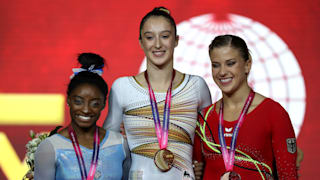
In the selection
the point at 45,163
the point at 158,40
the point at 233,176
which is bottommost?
the point at 233,176

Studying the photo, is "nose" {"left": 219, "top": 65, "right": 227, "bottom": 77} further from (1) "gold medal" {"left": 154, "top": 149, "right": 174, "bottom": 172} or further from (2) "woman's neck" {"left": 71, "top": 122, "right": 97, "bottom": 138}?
(2) "woman's neck" {"left": 71, "top": 122, "right": 97, "bottom": 138}

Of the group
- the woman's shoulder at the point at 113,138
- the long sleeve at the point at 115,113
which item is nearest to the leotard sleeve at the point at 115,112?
the long sleeve at the point at 115,113

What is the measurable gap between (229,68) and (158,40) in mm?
394

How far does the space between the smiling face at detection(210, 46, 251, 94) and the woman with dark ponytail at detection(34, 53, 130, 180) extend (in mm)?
552

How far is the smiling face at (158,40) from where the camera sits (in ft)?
7.80

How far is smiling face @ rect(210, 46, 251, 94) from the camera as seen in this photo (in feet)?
7.30

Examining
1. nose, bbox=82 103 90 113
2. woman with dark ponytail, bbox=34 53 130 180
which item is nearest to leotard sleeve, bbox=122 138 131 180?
woman with dark ponytail, bbox=34 53 130 180

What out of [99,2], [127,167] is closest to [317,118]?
[99,2]

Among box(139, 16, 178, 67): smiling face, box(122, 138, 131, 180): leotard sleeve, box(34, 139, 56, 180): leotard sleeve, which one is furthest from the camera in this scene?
box(139, 16, 178, 67): smiling face

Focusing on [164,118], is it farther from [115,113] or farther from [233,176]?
[233,176]

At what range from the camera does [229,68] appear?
223 centimetres

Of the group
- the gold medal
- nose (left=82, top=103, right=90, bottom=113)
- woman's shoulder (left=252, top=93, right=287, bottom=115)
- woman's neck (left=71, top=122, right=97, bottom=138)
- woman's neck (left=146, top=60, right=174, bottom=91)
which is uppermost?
woman's neck (left=146, top=60, right=174, bottom=91)

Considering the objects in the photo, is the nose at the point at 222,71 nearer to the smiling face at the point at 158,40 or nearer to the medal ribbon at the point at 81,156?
the smiling face at the point at 158,40

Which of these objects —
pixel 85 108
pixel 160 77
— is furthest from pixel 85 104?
pixel 160 77
